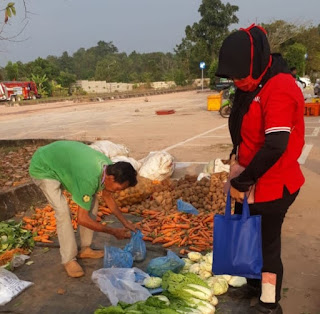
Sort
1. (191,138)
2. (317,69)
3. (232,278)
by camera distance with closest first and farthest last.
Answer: (232,278) → (191,138) → (317,69)

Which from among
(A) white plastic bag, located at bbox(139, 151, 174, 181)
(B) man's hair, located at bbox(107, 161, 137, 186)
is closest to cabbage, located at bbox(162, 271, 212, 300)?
(B) man's hair, located at bbox(107, 161, 137, 186)

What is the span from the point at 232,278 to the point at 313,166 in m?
4.70

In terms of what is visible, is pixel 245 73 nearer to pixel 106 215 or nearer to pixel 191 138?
pixel 106 215

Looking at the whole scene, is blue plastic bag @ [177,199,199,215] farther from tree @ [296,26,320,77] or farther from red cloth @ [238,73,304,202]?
tree @ [296,26,320,77]

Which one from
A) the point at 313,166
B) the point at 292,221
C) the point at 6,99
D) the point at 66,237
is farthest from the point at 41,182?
the point at 6,99

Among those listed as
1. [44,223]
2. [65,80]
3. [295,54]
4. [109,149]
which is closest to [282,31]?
[295,54]

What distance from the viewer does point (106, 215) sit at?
538 centimetres

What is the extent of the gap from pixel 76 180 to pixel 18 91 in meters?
34.1

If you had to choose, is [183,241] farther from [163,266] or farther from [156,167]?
[156,167]

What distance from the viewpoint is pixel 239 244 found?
8.12 ft

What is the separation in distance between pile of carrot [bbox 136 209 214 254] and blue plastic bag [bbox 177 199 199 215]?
50 mm

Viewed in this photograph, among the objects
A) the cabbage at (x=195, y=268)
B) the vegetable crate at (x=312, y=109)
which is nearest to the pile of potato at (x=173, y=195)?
the cabbage at (x=195, y=268)

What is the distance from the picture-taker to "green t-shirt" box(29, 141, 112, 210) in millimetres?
3273

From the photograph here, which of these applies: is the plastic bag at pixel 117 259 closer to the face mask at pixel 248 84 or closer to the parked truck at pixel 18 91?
the face mask at pixel 248 84
